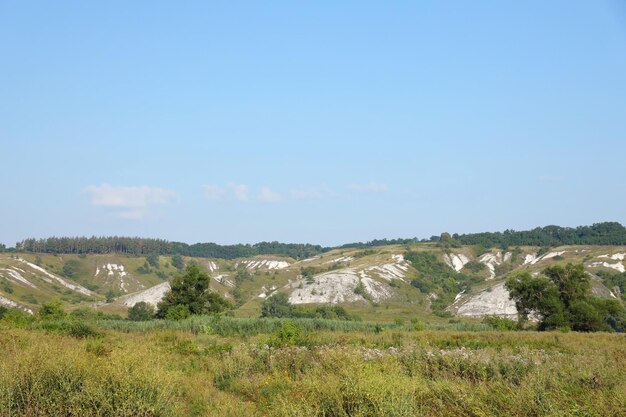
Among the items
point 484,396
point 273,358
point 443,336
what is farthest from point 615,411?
point 443,336

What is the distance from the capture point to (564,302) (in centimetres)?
6100

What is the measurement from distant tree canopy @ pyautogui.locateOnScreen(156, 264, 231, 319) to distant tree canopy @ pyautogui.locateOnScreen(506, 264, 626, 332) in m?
30.3

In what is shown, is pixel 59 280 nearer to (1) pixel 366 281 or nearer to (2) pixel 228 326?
(1) pixel 366 281

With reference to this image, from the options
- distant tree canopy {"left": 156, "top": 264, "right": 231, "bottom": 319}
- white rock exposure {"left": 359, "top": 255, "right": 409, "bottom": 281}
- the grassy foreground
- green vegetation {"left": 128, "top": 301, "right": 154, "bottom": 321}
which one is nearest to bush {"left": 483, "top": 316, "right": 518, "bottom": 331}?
distant tree canopy {"left": 156, "top": 264, "right": 231, "bottom": 319}

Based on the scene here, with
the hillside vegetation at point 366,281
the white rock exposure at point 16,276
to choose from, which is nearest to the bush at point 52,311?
the hillside vegetation at point 366,281

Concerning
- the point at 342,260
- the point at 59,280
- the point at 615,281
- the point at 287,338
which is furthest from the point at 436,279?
the point at 287,338

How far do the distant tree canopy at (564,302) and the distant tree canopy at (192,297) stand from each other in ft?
99.5

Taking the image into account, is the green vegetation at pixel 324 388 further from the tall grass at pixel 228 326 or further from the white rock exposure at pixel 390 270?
the white rock exposure at pixel 390 270

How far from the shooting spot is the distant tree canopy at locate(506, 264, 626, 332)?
56.3 metres

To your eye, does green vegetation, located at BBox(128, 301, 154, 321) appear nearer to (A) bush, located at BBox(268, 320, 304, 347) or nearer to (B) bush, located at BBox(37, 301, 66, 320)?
(B) bush, located at BBox(37, 301, 66, 320)

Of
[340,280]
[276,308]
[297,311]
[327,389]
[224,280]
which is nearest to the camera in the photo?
[327,389]

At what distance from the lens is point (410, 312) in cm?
10625

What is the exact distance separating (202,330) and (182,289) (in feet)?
76.3

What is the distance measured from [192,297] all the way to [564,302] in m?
37.0
